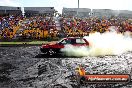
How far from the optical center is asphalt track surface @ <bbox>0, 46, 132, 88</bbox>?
40.9ft

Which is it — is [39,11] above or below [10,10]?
below

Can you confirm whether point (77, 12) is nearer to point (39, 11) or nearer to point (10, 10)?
point (39, 11)

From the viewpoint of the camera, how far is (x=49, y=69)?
1603 centimetres

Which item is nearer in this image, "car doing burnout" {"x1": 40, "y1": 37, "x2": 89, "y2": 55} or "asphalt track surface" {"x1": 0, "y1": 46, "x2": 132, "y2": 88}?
"asphalt track surface" {"x1": 0, "y1": 46, "x2": 132, "y2": 88}

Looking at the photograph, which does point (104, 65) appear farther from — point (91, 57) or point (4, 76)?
point (4, 76)

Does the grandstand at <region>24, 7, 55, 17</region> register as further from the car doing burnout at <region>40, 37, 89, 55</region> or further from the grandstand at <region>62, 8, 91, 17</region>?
the car doing burnout at <region>40, 37, 89, 55</region>

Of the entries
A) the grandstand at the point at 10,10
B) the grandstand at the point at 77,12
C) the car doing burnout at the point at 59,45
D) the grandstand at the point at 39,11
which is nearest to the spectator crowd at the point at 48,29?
the grandstand at the point at 10,10

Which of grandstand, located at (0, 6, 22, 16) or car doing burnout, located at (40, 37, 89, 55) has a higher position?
grandstand, located at (0, 6, 22, 16)

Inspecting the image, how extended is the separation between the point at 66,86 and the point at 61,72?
315 centimetres

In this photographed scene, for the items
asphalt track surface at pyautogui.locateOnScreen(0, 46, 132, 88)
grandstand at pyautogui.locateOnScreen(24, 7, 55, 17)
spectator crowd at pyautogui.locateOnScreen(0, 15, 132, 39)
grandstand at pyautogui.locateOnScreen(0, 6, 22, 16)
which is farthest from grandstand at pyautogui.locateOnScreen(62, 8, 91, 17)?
asphalt track surface at pyautogui.locateOnScreen(0, 46, 132, 88)

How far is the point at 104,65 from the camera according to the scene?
56.6 feet

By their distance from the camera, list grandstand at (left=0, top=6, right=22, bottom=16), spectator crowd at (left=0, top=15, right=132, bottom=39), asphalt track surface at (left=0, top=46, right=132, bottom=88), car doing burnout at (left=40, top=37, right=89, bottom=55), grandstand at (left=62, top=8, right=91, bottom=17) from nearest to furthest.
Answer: asphalt track surface at (left=0, top=46, right=132, bottom=88) < car doing burnout at (left=40, top=37, right=89, bottom=55) < spectator crowd at (left=0, top=15, right=132, bottom=39) < grandstand at (left=0, top=6, right=22, bottom=16) < grandstand at (left=62, top=8, right=91, bottom=17)

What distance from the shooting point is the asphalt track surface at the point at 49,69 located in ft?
40.9

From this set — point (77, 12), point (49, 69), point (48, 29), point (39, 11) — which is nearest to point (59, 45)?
point (49, 69)
